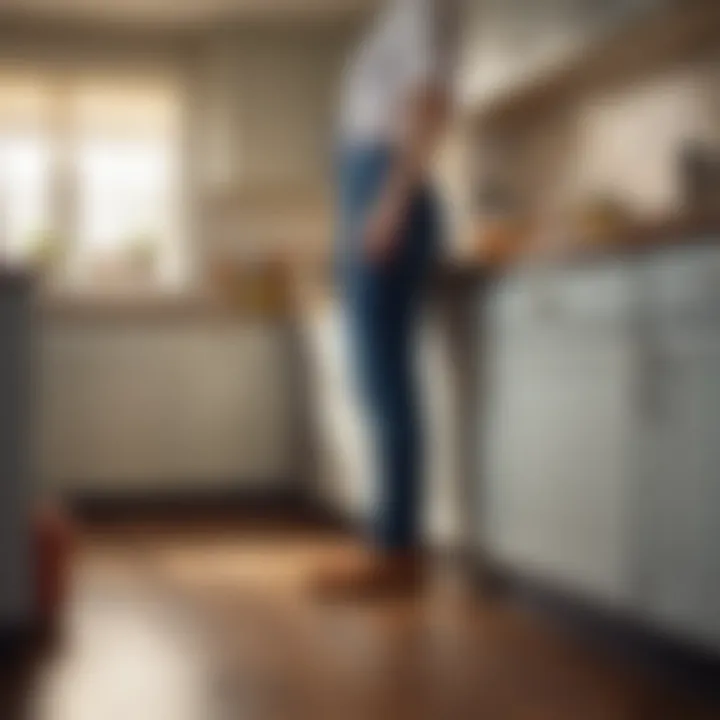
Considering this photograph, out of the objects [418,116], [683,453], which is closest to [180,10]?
[418,116]

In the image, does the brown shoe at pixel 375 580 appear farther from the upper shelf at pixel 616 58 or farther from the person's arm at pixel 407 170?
the upper shelf at pixel 616 58

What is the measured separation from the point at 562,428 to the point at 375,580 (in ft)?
2.55

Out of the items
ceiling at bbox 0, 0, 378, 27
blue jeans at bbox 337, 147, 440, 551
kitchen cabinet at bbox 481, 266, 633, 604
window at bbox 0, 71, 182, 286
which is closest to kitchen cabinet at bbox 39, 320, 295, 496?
window at bbox 0, 71, 182, 286

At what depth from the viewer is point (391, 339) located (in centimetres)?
392

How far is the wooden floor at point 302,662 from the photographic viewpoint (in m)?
2.45

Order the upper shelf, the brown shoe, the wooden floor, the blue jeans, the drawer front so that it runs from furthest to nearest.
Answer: the blue jeans, the brown shoe, the upper shelf, the drawer front, the wooden floor

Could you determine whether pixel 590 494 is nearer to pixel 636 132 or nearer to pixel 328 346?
pixel 636 132

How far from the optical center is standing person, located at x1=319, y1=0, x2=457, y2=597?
148 inches

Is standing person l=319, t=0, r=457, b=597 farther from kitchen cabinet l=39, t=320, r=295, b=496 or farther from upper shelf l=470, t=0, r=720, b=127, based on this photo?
kitchen cabinet l=39, t=320, r=295, b=496

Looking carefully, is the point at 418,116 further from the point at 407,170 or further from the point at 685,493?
the point at 685,493

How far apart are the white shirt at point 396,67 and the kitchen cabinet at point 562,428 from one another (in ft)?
1.92

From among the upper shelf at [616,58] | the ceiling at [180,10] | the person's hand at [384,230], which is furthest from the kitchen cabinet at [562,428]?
the ceiling at [180,10]

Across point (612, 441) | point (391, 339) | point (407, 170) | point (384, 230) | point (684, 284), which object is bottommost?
point (612, 441)

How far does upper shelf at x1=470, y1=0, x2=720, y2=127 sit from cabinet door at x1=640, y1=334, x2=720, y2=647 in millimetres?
1052
